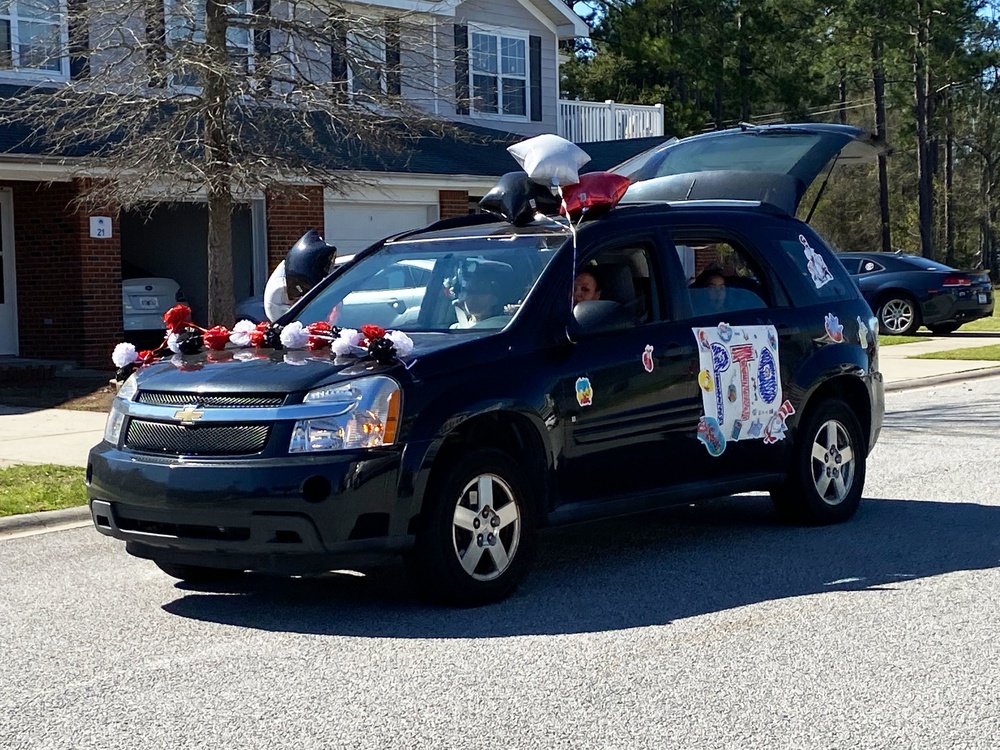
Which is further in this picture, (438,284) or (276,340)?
(438,284)

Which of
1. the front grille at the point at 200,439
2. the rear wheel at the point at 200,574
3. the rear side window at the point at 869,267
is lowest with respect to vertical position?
the rear wheel at the point at 200,574

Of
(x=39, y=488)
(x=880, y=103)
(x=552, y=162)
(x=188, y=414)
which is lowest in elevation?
(x=39, y=488)

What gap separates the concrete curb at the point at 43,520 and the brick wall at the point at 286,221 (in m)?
12.2

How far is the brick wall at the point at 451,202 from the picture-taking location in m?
23.7

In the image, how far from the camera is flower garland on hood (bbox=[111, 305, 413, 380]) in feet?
21.3

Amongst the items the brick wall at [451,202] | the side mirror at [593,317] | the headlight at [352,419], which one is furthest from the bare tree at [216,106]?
the headlight at [352,419]

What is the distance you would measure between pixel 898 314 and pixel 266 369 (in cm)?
2039

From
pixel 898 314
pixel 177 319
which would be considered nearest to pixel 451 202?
pixel 898 314

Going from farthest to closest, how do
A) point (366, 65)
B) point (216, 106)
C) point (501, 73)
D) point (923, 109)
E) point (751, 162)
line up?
point (923, 109) < point (501, 73) < point (366, 65) < point (216, 106) < point (751, 162)

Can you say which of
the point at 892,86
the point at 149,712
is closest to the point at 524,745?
the point at 149,712

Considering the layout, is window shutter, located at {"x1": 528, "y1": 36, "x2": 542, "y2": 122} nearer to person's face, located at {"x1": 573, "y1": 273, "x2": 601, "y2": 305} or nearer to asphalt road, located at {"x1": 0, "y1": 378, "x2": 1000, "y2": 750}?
asphalt road, located at {"x1": 0, "y1": 378, "x2": 1000, "y2": 750}

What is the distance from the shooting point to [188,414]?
6.45m

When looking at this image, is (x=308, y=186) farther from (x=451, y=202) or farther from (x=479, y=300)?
(x=479, y=300)

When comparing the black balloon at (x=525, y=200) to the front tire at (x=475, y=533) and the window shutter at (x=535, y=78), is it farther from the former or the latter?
the window shutter at (x=535, y=78)
